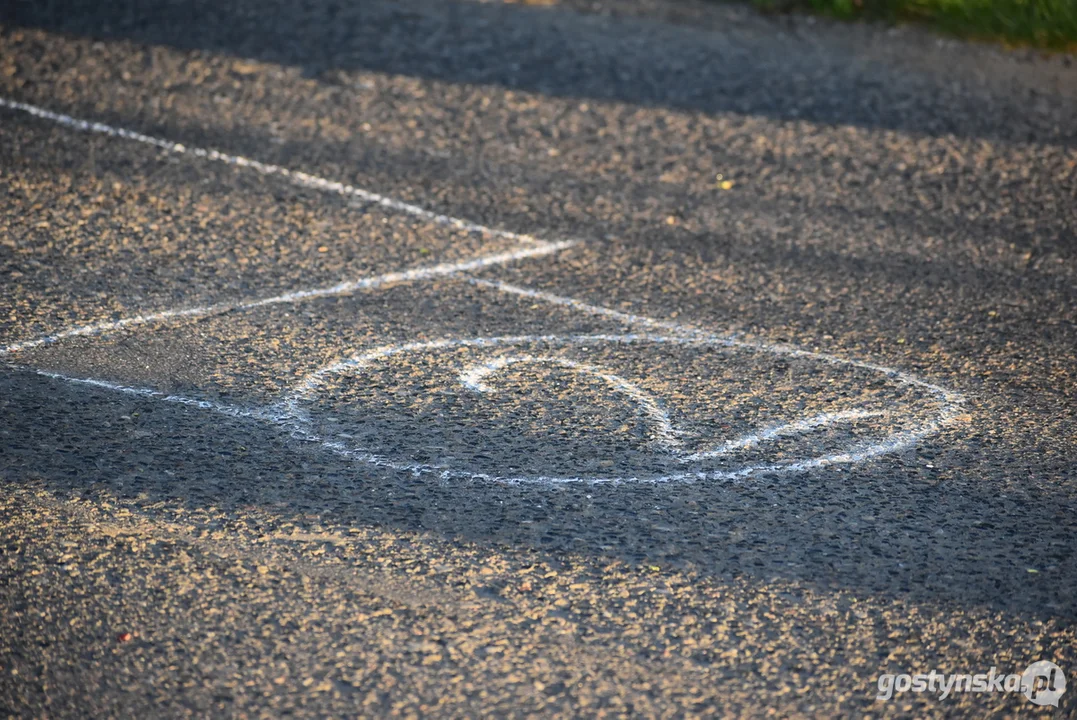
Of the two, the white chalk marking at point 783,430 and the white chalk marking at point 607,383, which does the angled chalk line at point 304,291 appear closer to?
the white chalk marking at point 607,383

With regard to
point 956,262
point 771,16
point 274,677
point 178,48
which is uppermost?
point 771,16

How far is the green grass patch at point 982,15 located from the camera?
23.7 feet

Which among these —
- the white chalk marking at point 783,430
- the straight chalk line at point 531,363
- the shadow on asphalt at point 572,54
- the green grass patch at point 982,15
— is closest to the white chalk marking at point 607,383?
the straight chalk line at point 531,363

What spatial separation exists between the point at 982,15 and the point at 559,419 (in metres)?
5.18

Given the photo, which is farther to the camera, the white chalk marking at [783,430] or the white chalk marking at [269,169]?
the white chalk marking at [269,169]

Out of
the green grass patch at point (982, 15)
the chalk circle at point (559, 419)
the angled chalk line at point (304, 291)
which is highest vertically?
the green grass patch at point (982, 15)

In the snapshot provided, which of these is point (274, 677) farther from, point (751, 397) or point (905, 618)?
point (751, 397)

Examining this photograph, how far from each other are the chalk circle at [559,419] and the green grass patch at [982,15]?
4158 mm

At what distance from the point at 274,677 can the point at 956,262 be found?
3.60 m

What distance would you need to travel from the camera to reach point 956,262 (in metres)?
5.00

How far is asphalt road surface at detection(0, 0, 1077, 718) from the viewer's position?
2.82 meters

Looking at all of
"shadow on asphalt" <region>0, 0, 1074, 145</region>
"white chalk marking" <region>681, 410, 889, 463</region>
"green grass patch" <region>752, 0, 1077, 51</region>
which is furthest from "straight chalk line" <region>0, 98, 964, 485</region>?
"green grass patch" <region>752, 0, 1077, 51</region>

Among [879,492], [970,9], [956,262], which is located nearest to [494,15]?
[970,9]

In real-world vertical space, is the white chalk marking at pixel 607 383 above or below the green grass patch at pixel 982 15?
below
